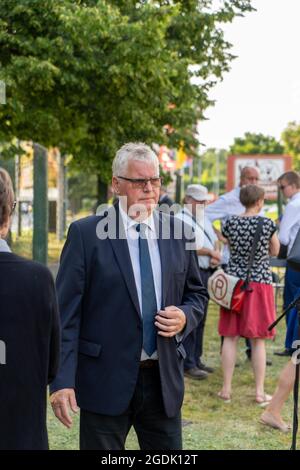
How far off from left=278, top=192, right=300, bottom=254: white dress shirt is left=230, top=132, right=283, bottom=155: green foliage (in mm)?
98076

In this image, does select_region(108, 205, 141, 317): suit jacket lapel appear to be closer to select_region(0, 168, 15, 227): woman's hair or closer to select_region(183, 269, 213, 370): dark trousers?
select_region(0, 168, 15, 227): woman's hair

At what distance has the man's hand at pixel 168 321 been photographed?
3172mm

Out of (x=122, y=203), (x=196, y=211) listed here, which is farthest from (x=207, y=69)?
(x=122, y=203)

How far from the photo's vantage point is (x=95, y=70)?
14.0 metres

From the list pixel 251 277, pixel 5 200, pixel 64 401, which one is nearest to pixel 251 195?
pixel 251 277

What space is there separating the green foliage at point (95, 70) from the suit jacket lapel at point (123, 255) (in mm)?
9904

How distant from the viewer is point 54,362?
274 centimetres

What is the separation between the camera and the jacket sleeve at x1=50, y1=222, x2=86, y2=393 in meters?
3.11

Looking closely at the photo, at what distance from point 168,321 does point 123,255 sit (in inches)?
12.9

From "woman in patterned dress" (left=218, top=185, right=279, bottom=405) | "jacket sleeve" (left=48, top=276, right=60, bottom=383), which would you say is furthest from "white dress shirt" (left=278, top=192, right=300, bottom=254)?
"jacket sleeve" (left=48, top=276, right=60, bottom=383)

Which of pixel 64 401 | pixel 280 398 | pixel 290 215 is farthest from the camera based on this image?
pixel 290 215

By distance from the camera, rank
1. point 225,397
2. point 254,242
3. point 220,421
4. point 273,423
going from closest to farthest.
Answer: point 273,423 → point 220,421 → point 254,242 → point 225,397

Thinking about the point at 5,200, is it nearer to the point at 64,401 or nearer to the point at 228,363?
the point at 64,401

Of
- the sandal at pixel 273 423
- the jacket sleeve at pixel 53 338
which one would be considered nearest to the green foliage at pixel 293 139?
the sandal at pixel 273 423
